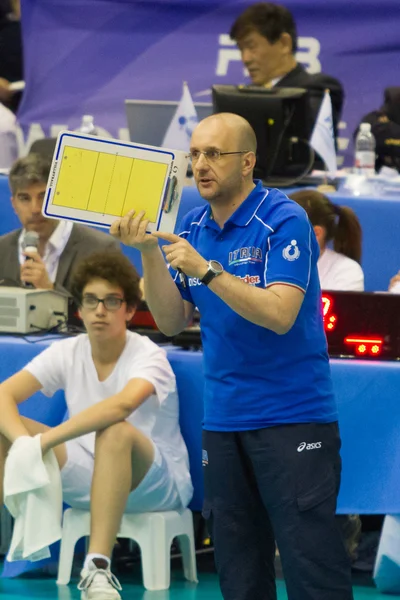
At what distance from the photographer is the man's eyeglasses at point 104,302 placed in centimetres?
480

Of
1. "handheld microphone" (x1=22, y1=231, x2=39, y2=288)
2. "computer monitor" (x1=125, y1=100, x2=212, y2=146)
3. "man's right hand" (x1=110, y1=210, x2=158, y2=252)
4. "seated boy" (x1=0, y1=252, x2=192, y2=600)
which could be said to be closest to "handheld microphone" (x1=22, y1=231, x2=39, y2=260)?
"handheld microphone" (x1=22, y1=231, x2=39, y2=288)

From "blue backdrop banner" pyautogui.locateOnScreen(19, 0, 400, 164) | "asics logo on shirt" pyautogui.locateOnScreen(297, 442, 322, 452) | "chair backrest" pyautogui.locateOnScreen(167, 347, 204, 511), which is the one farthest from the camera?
"blue backdrop banner" pyautogui.locateOnScreen(19, 0, 400, 164)

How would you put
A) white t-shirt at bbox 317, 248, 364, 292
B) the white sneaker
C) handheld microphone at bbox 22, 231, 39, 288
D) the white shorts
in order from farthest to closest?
1. handheld microphone at bbox 22, 231, 39, 288
2. white t-shirt at bbox 317, 248, 364, 292
3. the white shorts
4. the white sneaker

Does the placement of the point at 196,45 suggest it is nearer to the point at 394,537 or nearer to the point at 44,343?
the point at 44,343

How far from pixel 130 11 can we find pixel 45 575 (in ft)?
13.2

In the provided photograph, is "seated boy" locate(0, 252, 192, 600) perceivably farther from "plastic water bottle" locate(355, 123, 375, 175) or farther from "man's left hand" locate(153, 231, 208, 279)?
→ "plastic water bottle" locate(355, 123, 375, 175)

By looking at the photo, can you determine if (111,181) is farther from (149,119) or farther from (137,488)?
(149,119)

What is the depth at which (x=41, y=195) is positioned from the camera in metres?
5.77

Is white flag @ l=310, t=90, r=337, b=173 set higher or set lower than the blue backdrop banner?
lower

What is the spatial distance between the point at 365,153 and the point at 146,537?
8.20ft

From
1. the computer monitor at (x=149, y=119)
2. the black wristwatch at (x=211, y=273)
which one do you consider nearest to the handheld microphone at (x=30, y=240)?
the computer monitor at (x=149, y=119)

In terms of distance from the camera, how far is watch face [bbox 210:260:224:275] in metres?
2.99

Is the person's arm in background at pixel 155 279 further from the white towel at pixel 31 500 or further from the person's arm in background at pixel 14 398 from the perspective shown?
the person's arm in background at pixel 14 398

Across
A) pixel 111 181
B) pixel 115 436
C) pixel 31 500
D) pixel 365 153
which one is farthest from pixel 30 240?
pixel 111 181
